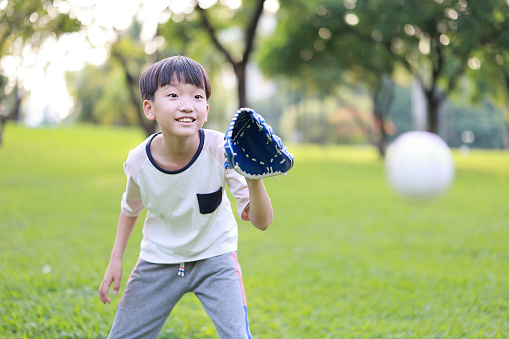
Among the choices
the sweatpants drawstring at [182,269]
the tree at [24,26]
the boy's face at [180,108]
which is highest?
the tree at [24,26]

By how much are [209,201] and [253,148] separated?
1.32 feet

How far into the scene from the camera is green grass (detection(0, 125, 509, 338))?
355 centimetres

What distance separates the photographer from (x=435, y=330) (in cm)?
351

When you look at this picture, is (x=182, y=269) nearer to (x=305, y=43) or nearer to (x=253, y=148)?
(x=253, y=148)

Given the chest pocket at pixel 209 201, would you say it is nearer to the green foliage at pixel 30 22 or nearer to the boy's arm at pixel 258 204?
the boy's arm at pixel 258 204

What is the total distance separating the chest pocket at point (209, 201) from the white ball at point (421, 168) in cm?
121

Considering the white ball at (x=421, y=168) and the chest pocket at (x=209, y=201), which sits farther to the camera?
the white ball at (x=421, y=168)

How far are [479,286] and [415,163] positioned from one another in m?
2.25

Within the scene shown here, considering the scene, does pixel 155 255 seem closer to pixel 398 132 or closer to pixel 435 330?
pixel 435 330

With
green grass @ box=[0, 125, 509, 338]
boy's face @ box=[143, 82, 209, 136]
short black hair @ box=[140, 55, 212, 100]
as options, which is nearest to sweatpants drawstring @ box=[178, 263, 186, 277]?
boy's face @ box=[143, 82, 209, 136]

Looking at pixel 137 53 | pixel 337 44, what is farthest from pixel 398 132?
pixel 137 53

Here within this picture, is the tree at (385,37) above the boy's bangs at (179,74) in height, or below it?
above

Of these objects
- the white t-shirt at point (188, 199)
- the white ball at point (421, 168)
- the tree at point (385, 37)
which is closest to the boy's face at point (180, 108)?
the white t-shirt at point (188, 199)

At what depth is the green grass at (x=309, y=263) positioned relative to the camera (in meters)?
3.55
